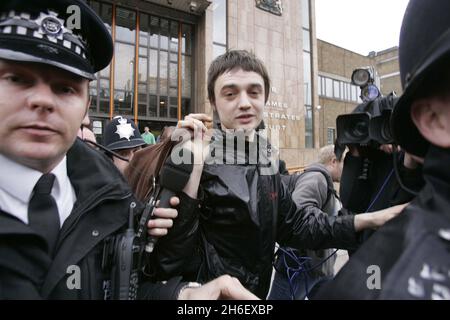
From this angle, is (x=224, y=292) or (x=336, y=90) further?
(x=336, y=90)

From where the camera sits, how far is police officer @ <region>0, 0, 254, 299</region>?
86 centimetres

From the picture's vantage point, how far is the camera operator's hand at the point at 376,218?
53.3 inches

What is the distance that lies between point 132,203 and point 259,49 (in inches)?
553

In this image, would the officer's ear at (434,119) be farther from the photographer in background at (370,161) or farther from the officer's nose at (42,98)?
the officer's nose at (42,98)

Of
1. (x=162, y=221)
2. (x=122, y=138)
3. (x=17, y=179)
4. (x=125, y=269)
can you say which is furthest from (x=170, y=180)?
(x=122, y=138)

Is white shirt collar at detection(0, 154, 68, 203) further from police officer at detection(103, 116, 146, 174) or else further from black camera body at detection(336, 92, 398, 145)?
police officer at detection(103, 116, 146, 174)

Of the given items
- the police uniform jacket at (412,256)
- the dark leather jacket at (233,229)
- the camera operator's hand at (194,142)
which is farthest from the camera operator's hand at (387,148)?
the camera operator's hand at (194,142)

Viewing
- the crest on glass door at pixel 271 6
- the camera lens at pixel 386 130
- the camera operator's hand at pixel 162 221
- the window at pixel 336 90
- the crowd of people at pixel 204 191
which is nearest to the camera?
the crowd of people at pixel 204 191

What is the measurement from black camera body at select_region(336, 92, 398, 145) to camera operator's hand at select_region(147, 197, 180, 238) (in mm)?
960

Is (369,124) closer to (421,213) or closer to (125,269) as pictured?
(421,213)

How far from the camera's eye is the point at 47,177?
3.26 ft

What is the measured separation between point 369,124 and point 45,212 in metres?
1.44

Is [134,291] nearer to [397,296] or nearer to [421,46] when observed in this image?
[397,296]

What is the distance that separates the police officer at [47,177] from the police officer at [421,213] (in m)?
0.39
